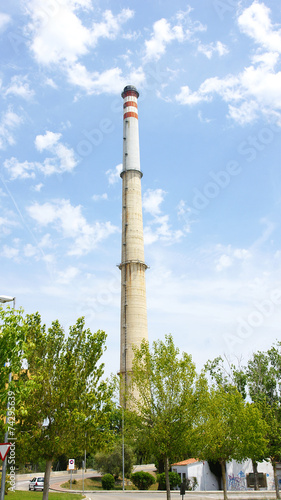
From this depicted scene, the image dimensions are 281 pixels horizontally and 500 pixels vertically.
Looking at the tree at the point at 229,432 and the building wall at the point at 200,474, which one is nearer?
the tree at the point at 229,432

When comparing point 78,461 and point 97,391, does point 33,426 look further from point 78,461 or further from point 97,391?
point 78,461

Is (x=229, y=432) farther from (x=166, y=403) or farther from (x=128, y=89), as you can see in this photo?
(x=128, y=89)

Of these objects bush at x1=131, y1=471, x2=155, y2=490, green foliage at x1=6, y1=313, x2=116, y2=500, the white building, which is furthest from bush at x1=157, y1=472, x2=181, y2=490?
green foliage at x1=6, y1=313, x2=116, y2=500

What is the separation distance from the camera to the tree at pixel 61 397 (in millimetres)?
17000

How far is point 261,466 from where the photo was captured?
47625 millimetres

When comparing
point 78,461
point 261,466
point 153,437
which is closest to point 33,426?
point 153,437

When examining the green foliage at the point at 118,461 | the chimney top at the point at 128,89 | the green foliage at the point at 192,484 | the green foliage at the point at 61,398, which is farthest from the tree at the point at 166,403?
the chimney top at the point at 128,89

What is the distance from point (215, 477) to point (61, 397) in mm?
34589

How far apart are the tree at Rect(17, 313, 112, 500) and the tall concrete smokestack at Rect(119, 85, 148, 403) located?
115 feet

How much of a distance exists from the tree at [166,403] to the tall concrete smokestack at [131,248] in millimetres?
30610

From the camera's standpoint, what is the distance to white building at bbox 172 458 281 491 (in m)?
42.2

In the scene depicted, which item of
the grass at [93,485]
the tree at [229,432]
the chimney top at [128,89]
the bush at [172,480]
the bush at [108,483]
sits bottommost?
the grass at [93,485]

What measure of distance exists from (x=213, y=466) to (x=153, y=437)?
27000 mm

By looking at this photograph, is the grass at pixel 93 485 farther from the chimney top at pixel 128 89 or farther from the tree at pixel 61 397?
the chimney top at pixel 128 89
